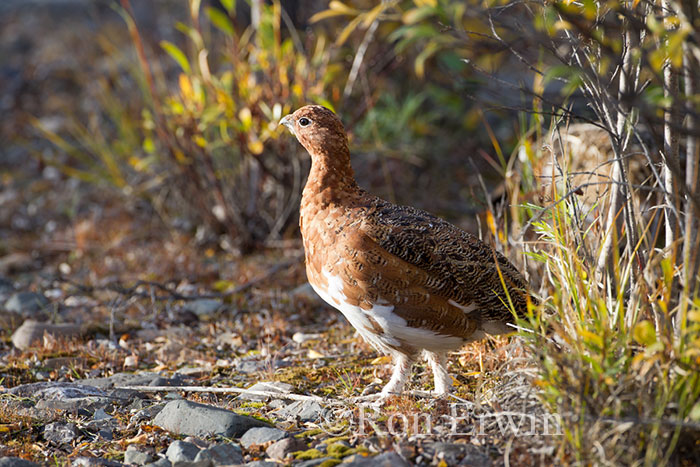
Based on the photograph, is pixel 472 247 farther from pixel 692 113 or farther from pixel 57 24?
pixel 57 24

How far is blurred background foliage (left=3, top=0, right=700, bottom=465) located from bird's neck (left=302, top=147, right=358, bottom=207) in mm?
715

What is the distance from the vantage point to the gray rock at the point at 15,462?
2705 mm

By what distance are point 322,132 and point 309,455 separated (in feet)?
5.25

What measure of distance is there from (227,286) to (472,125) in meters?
3.64

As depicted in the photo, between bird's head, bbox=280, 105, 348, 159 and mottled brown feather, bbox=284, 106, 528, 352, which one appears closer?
mottled brown feather, bbox=284, 106, 528, 352

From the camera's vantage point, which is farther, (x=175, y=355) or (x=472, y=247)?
(x=175, y=355)

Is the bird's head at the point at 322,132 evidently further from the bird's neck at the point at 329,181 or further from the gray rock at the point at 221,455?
the gray rock at the point at 221,455

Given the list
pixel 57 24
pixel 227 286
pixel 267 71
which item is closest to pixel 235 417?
pixel 227 286

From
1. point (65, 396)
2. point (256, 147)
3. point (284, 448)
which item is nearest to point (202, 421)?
point (284, 448)

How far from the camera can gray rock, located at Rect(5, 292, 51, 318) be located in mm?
5070

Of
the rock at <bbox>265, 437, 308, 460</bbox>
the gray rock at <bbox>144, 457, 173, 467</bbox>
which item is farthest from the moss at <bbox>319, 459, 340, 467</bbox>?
the gray rock at <bbox>144, 457, 173, 467</bbox>

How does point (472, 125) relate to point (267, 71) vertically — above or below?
below

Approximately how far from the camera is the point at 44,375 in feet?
13.1

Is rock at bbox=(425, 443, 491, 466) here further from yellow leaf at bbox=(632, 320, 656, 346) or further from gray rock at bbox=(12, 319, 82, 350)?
gray rock at bbox=(12, 319, 82, 350)
